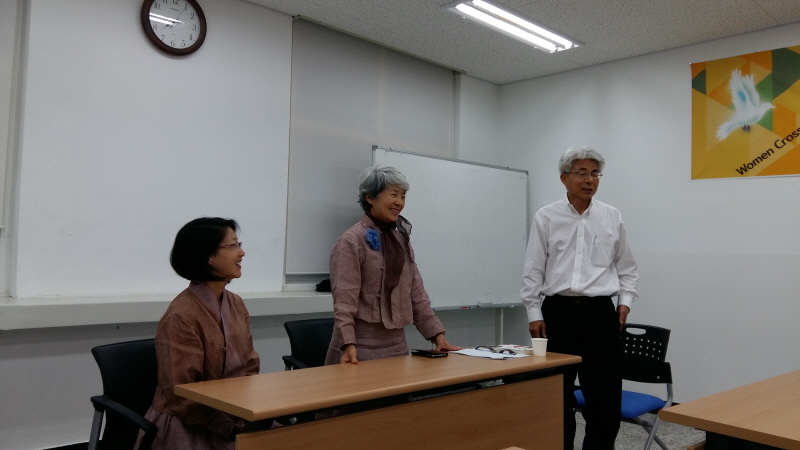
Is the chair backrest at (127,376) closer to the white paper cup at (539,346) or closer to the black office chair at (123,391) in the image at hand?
the black office chair at (123,391)

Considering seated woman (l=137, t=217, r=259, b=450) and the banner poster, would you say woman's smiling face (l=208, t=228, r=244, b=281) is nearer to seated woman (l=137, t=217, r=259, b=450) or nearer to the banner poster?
seated woman (l=137, t=217, r=259, b=450)

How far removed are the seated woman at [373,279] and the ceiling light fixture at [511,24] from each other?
1.86 metres

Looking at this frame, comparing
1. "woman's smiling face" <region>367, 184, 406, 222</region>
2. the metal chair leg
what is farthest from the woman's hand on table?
the metal chair leg

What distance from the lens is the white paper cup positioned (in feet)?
8.20

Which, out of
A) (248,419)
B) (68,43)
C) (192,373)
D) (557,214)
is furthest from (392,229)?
(68,43)

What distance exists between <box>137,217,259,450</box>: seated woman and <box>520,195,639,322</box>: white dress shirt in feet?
4.53

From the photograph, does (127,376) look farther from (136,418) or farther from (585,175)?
(585,175)

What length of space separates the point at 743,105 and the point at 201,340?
4014 mm

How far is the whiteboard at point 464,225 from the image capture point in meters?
4.58

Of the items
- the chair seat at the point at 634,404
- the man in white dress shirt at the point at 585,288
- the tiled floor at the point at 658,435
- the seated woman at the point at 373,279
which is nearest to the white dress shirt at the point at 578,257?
the man in white dress shirt at the point at 585,288

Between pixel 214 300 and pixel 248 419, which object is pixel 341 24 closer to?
pixel 214 300

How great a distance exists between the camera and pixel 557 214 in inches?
112

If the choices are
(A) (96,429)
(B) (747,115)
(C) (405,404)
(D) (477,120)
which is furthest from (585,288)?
(D) (477,120)

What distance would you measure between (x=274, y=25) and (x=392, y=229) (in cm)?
222
